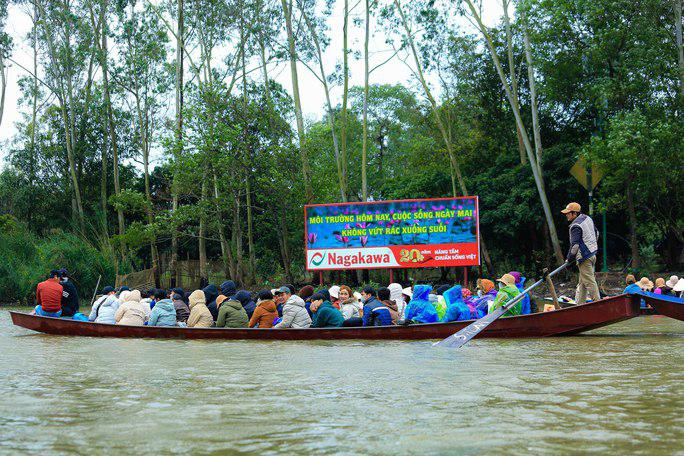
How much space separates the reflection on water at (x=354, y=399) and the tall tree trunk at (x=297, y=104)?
61.6 feet

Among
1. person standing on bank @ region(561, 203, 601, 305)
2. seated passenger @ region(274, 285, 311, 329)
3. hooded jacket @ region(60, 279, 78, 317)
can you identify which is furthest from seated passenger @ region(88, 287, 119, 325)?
person standing on bank @ region(561, 203, 601, 305)

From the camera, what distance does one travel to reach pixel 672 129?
23.5 m

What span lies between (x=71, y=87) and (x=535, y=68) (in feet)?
70.4

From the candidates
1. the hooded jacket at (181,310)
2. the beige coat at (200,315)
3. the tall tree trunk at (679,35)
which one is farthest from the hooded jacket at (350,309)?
the tall tree trunk at (679,35)

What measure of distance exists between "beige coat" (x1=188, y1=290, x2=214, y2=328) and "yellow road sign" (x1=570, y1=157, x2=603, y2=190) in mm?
15763

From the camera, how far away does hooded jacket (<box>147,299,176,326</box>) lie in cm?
1384

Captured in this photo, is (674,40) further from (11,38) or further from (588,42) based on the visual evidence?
(11,38)

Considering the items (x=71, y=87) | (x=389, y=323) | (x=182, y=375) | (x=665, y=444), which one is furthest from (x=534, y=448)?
(x=71, y=87)

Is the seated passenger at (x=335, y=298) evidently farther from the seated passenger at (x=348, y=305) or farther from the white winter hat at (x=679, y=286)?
the white winter hat at (x=679, y=286)

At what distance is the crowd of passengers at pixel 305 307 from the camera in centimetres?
1302

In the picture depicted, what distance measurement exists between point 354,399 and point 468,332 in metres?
4.78

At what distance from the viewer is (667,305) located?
37.2 feet

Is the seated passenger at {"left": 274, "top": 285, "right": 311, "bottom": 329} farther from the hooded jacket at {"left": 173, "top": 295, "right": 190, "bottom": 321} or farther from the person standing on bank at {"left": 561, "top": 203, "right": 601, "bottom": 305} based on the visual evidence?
the person standing on bank at {"left": 561, "top": 203, "right": 601, "bottom": 305}

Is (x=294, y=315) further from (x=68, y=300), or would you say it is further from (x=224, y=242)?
(x=224, y=242)
